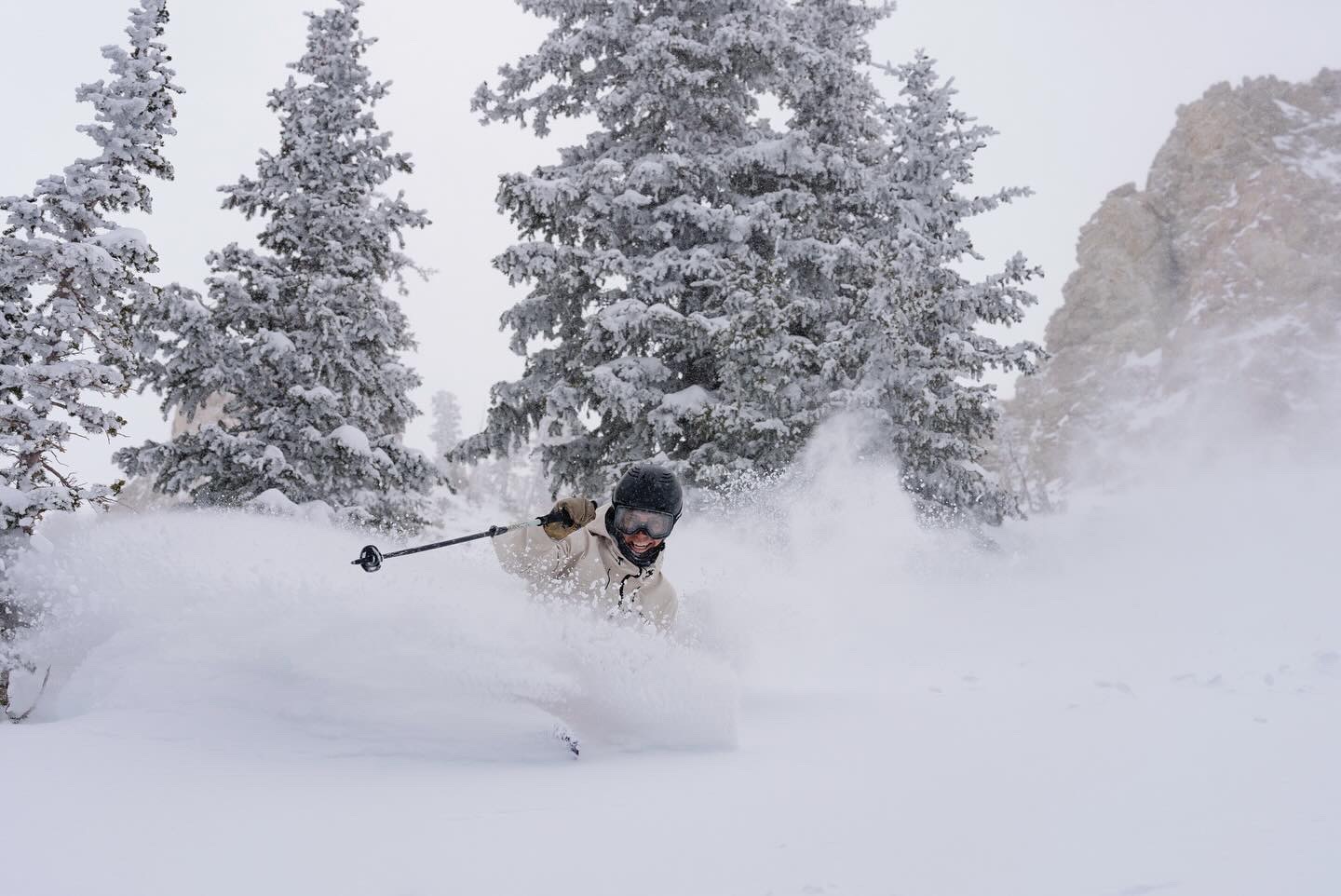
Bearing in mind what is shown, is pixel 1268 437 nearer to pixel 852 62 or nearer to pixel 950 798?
pixel 852 62

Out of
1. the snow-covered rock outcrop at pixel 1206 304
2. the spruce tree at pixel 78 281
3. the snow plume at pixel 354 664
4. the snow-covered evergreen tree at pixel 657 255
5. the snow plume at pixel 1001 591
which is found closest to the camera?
the snow plume at pixel 354 664

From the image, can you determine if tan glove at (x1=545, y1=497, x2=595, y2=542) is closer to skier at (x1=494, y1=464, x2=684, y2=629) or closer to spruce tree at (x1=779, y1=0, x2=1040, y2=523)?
skier at (x1=494, y1=464, x2=684, y2=629)

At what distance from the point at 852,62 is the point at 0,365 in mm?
16047

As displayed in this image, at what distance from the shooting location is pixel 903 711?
211 inches

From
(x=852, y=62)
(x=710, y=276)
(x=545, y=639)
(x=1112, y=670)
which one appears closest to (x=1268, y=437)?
(x=852, y=62)

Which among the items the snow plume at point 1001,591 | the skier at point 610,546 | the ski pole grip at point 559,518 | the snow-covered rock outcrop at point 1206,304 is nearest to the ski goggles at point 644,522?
the skier at point 610,546

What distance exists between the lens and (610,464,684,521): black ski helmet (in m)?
5.40

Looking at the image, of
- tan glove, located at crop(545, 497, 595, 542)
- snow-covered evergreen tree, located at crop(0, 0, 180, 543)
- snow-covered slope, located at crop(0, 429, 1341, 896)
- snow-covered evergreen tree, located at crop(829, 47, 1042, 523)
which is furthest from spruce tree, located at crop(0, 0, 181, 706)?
snow-covered evergreen tree, located at crop(829, 47, 1042, 523)

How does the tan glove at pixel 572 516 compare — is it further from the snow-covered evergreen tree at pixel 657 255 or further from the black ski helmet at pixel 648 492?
the snow-covered evergreen tree at pixel 657 255

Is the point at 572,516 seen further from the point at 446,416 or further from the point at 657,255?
the point at 446,416

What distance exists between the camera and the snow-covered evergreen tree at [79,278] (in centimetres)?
1050

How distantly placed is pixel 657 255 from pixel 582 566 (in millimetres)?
9798

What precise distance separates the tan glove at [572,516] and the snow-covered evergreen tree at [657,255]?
7637 millimetres

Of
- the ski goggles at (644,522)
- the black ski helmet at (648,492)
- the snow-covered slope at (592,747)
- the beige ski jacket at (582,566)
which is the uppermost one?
the black ski helmet at (648,492)
